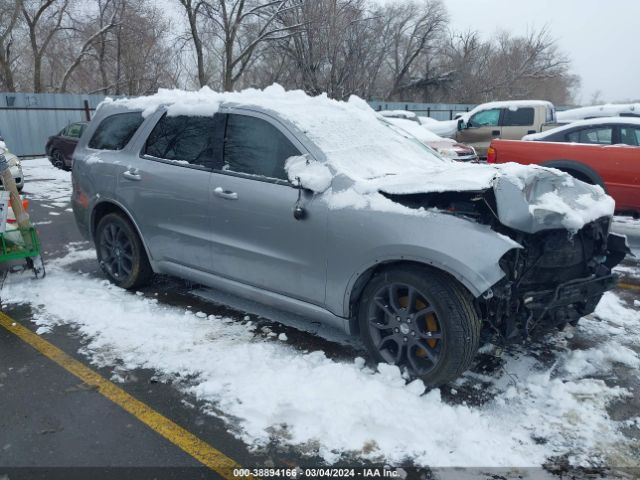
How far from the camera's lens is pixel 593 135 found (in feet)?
27.2

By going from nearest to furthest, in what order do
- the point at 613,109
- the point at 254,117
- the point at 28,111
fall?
the point at 254,117, the point at 613,109, the point at 28,111

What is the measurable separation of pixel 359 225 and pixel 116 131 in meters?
2.95

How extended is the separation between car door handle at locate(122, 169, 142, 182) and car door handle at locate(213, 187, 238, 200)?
99cm

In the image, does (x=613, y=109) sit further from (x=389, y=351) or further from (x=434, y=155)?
(x=389, y=351)

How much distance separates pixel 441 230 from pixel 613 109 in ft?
50.0

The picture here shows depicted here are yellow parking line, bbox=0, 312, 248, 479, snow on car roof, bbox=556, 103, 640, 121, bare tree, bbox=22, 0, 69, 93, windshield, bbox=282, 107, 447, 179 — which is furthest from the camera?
bare tree, bbox=22, 0, 69, 93

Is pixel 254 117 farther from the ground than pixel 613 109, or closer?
closer

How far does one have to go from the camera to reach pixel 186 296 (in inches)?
194

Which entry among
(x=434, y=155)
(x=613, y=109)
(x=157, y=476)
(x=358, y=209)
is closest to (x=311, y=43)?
(x=613, y=109)

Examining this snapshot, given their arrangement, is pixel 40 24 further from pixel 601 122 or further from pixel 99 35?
pixel 601 122

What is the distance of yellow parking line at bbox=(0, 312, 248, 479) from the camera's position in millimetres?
2665

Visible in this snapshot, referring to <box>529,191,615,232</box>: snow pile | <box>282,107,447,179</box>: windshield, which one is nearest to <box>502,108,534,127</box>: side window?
<box>282,107,447,179</box>: windshield

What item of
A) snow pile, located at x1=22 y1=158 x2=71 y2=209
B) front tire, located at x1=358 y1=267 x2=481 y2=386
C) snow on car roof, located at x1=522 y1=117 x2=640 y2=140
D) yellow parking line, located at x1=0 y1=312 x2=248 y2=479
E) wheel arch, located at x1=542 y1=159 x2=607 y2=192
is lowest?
yellow parking line, located at x1=0 y1=312 x2=248 y2=479

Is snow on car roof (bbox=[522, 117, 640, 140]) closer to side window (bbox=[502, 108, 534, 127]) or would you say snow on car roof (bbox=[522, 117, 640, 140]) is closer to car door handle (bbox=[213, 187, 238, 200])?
side window (bbox=[502, 108, 534, 127])
